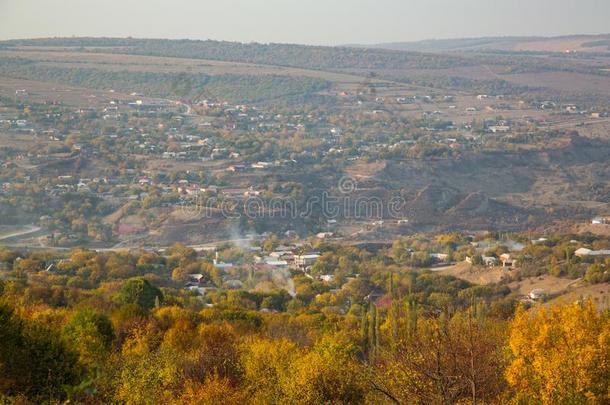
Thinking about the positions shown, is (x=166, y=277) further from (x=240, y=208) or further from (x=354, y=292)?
(x=240, y=208)

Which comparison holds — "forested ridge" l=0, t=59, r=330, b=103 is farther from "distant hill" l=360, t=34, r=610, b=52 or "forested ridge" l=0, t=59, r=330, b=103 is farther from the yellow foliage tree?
the yellow foliage tree

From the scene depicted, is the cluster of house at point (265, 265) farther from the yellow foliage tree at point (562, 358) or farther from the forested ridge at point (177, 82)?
the forested ridge at point (177, 82)

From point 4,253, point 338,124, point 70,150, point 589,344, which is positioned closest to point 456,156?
point 338,124

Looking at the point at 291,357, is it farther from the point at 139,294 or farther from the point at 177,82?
the point at 177,82

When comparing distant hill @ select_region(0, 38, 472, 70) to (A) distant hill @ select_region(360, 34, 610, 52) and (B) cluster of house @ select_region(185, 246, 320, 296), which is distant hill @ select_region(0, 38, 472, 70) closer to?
(A) distant hill @ select_region(360, 34, 610, 52)

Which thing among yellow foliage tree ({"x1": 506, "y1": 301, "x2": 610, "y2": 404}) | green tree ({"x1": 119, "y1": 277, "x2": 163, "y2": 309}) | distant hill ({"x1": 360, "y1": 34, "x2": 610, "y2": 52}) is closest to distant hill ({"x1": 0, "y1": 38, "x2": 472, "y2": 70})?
distant hill ({"x1": 360, "y1": 34, "x2": 610, "y2": 52})

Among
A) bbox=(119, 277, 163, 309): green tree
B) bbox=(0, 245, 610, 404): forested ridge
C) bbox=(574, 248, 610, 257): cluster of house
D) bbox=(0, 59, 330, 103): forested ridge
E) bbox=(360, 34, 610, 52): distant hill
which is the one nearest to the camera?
bbox=(0, 245, 610, 404): forested ridge

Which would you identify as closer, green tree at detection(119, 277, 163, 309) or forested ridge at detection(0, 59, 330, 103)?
green tree at detection(119, 277, 163, 309)

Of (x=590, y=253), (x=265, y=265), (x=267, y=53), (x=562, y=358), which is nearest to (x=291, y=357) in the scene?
(x=562, y=358)

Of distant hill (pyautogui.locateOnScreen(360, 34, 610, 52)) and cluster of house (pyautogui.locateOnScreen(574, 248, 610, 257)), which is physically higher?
cluster of house (pyautogui.locateOnScreen(574, 248, 610, 257))

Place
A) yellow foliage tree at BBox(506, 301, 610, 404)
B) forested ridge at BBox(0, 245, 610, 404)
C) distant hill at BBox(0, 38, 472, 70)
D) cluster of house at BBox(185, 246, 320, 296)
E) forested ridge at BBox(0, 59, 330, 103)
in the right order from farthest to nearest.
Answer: distant hill at BBox(0, 38, 472, 70), forested ridge at BBox(0, 59, 330, 103), cluster of house at BBox(185, 246, 320, 296), yellow foliage tree at BBox(506, 301, 610, 404), forested ridge at BBox(0, 245, 610, 404)

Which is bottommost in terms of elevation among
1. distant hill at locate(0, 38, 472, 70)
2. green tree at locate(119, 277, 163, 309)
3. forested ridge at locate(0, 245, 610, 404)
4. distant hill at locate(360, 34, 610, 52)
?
distant hill at locate(360, 34, 610, 52)
